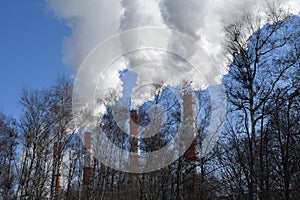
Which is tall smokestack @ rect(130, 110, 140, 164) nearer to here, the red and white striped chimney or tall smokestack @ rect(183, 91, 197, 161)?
the red and white striped chimney

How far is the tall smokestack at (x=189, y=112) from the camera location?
21.0 metres

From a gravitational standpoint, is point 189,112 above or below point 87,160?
above

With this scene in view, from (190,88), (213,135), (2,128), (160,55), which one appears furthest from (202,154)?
(2,128)

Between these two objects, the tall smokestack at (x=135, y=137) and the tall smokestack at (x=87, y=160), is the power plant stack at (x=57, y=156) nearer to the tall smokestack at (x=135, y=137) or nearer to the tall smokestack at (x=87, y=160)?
the tall smokestack at (x=87, y=160)

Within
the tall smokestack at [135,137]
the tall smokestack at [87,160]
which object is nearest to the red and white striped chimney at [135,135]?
the tall smokestack at [135,137]

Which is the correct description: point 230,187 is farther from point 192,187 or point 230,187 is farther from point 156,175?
point 156,175

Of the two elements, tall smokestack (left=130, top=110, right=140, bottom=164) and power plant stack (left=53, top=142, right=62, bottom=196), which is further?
tall smokestack (left=130, top=110, right=140, bottom=164)

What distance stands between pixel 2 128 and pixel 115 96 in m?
7.94

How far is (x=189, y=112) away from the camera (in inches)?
843

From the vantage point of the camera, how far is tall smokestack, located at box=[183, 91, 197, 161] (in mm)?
21000

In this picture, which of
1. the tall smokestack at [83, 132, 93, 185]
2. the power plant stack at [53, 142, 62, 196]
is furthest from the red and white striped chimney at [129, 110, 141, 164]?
the power plant stack at [53, 142, 62, 196]

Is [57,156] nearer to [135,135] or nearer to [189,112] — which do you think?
[135,135]

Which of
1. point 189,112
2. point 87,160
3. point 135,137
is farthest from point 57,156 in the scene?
point 189,112

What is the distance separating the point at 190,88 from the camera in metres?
22.1
